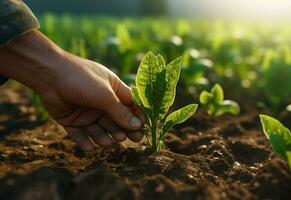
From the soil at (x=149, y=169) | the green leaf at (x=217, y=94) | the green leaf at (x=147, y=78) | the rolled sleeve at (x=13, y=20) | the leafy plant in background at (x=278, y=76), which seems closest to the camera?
the soil at (x=149, y=169)

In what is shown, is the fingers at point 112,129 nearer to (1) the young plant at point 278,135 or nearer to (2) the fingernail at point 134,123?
(2) the fingernail at point 134,123

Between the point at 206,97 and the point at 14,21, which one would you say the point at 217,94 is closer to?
the point at 206,97

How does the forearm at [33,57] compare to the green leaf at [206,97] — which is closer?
the forearm at [33,57]

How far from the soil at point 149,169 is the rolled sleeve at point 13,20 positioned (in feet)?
1.83

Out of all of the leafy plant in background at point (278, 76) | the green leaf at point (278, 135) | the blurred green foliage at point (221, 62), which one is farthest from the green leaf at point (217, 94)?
the green leaf at point (278, 135)

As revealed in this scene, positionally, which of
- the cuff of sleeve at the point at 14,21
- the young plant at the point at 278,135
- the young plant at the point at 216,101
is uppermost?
the cuff of sleeve at the point at 14,21

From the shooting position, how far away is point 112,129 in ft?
7.52

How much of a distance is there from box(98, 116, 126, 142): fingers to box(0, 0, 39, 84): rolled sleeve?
58 centimetres

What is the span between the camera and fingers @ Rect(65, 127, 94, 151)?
2.31m

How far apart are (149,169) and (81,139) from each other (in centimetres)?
63

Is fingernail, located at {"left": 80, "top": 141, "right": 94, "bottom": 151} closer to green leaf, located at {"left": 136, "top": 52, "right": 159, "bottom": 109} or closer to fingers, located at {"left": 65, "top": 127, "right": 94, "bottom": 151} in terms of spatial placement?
fingers, located at {"left": 65, "top": 127, "right": 94, "bottom": 151}

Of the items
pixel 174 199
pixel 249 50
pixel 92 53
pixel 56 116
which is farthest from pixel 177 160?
pixel 92 53

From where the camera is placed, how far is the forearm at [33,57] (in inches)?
84.1

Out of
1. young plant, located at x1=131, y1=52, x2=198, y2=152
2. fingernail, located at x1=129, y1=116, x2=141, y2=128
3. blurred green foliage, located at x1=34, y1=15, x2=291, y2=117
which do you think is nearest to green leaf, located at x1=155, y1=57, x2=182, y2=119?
young plant, located at x1=131, y1=52, x2=198, y2=152
